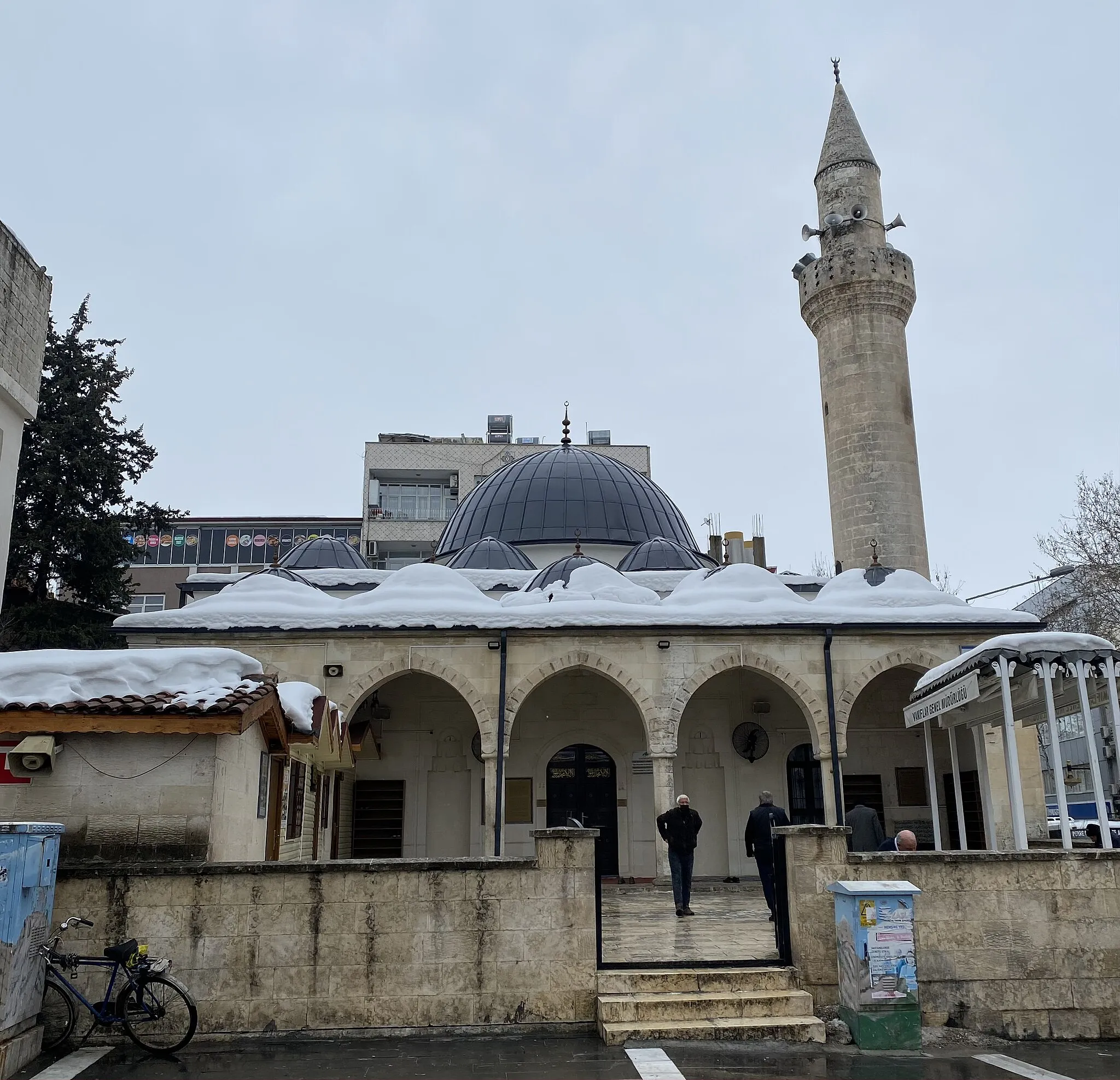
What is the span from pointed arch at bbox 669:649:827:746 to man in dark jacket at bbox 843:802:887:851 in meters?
5.04

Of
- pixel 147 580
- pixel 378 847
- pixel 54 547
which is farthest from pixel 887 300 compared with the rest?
pixel 147 580

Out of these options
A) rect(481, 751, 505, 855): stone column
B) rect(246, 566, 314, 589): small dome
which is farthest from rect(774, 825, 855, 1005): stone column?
rect(246, 566, 314, 589): small dome

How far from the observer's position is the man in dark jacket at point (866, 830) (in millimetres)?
8883

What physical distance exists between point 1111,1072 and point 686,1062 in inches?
95.5

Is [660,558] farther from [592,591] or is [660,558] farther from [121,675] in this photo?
[121,675]

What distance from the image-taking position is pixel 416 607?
1453 cm

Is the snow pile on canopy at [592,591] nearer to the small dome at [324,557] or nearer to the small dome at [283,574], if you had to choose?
the small dome at [283,574]

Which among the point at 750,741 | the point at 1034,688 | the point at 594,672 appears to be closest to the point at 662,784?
the point at 594,672

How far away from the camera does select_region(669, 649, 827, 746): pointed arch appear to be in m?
14.3

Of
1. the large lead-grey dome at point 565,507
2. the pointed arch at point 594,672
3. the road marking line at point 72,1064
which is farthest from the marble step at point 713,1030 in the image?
the large lead-grey dome at point 565,507

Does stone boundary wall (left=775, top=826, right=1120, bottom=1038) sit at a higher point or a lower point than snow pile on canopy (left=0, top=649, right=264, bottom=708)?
lower

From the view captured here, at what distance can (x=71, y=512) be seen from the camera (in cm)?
1994

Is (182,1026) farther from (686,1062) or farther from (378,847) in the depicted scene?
(378,847)

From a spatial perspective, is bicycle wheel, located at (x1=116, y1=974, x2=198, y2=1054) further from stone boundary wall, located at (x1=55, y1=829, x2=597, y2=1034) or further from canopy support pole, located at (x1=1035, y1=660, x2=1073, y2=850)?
canopy support pole, located at (x1=1035, y1=660, x2=1073, y2=850)
